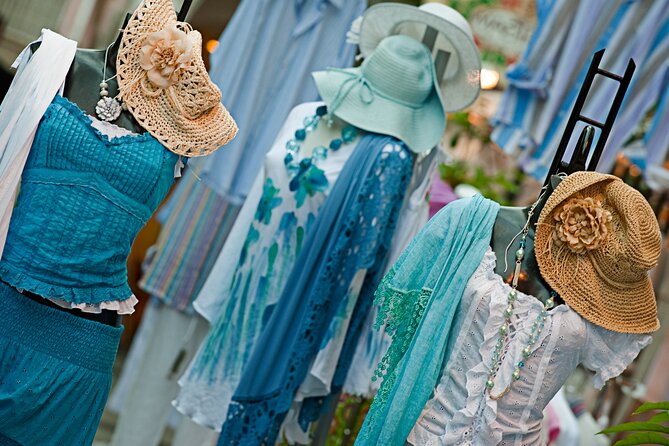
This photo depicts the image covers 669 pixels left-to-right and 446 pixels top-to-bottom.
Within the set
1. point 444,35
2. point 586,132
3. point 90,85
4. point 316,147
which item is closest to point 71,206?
point 90,85

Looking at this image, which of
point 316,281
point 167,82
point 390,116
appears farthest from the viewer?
point 390,116

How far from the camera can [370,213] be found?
3.23 m

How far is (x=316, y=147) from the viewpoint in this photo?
334 centimetres

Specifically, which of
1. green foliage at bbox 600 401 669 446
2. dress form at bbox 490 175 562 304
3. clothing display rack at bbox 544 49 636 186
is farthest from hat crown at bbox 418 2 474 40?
green foliage at bbox 600 401 669 446

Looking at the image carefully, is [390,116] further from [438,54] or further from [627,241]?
[627,241]

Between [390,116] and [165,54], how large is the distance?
3.41ft

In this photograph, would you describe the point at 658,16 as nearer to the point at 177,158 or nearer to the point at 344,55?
the point at 344,55

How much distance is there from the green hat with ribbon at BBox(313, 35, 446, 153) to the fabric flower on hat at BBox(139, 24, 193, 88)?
89 centimetres

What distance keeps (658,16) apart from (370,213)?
193 cm

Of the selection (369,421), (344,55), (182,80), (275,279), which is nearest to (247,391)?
(275,279)

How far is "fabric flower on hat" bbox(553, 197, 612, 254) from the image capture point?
244cm

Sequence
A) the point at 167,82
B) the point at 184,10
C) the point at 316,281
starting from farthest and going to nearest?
the point at 316,281
the point at 184,10
the point at 167,82

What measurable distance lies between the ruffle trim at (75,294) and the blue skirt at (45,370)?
3 centimetres

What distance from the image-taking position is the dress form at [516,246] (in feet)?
8.30
